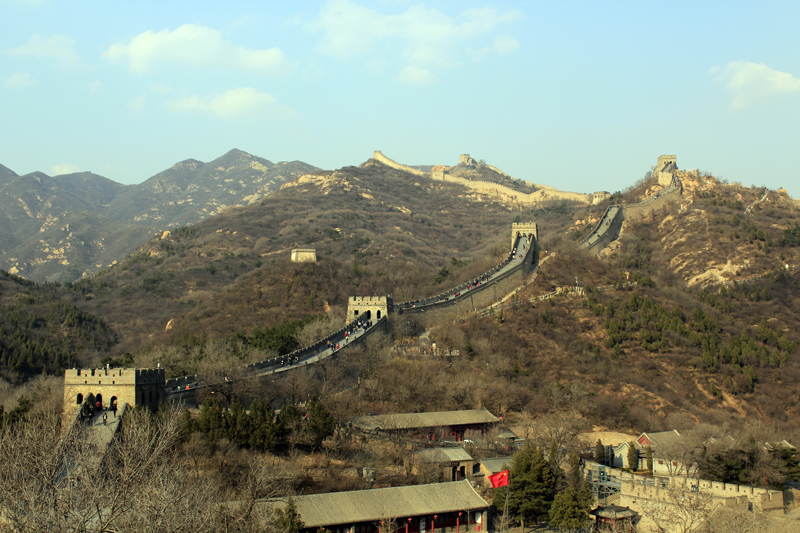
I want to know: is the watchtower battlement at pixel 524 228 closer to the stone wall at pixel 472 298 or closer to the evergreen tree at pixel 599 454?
the stone wall at pixel 472 298

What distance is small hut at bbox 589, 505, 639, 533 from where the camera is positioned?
36.9 metres

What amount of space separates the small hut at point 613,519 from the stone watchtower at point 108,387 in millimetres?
20117

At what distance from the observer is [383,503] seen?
3509 centimetres

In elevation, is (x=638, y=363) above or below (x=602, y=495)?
above

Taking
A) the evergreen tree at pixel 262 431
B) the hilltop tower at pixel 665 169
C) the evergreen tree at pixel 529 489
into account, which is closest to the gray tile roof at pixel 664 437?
the evergreen tree at pixel 529 489

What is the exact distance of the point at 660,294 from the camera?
72562mm

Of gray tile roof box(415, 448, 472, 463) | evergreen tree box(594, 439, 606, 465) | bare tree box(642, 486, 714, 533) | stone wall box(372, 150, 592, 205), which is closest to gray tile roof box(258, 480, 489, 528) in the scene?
gray tile roof box(415, 448, 472, 463)

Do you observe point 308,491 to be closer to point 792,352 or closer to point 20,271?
point 792,352

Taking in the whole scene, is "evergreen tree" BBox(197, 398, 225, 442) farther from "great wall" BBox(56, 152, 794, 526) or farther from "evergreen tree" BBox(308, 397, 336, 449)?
"evergreen tree" BBox(308, 397, 336, 449)

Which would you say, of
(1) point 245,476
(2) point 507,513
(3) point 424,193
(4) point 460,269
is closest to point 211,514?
(1) point 245,476

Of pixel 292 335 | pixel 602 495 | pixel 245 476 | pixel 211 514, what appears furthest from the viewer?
pixel 292 335

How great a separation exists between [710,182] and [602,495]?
70611 millimetres

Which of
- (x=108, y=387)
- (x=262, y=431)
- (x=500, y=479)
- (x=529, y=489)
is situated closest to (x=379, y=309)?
(x=262, y=431)

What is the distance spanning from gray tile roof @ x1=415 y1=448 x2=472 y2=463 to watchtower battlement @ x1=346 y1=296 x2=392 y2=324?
73.6ft
